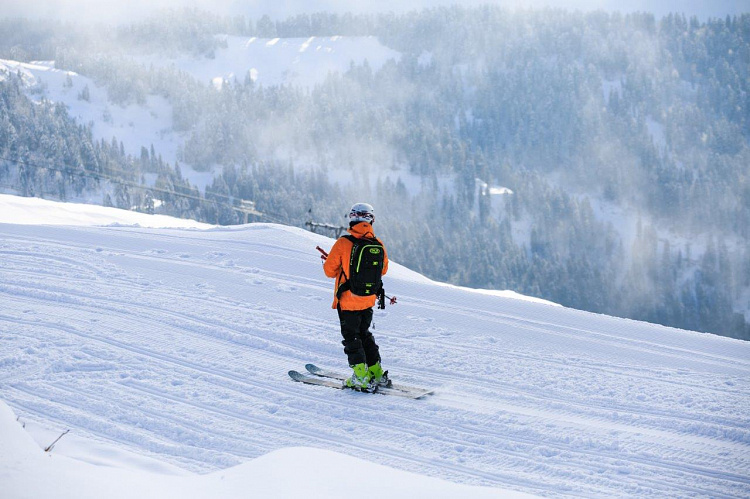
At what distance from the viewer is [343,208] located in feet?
397

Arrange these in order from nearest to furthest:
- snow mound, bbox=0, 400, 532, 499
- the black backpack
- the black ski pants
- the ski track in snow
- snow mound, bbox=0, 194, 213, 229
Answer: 1. snow mound, bbox=0, 400, 532, 499
2. the ski track in snow
3. the black backpack
4. the black ski pants
5. snow mound, bbox=0, 194, 213, 229

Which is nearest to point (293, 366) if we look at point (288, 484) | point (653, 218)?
point (288, 484)

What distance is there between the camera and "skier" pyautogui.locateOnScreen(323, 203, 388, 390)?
642 centimetres

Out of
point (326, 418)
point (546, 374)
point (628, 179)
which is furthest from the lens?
point (628, 179)

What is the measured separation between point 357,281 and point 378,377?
109 cm

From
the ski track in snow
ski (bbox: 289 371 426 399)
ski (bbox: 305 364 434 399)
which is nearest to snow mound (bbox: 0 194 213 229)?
the ski track in snow

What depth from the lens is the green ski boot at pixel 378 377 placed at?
6605mm

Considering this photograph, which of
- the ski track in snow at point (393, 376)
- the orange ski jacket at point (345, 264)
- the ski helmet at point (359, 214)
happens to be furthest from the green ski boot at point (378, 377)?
the ski helmet at point (359, 214)

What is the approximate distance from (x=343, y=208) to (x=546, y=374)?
114482 millimetres

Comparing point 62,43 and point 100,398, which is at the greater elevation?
point 62,43

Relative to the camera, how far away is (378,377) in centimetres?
665

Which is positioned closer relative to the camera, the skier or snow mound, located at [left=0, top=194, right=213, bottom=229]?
the skier

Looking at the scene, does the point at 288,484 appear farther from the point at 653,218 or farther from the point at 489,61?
the point at 489,61

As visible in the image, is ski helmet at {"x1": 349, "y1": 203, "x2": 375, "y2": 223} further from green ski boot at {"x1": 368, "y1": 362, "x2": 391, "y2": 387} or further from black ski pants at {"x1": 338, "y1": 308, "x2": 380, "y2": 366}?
green ski boot at {"x1": 368, "y1": 362, "x2": 391, "y2": 387}
